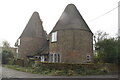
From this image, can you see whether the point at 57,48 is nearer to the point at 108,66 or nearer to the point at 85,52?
the point at 85,52

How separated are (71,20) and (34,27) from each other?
45.4 ft

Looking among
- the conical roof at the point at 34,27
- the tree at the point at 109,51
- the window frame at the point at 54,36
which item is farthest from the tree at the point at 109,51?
the conical roof at the point at 34,27

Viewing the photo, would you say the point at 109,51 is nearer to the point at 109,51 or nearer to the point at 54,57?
the point at 109,51

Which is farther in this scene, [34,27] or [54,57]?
[34,27]

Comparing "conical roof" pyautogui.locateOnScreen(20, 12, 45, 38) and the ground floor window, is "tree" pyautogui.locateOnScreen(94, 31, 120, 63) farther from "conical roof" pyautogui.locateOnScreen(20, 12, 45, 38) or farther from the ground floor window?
"conical roof" pyautogui.locateOnScreen(20, 12, 45, 38)

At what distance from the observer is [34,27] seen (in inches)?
1487

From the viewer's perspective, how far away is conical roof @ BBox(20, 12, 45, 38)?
1453 inches

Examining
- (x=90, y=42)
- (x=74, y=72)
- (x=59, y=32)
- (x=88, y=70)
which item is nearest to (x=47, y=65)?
(x=74, y=72)

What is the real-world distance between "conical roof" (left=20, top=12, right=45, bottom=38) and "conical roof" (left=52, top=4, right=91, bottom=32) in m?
11.0

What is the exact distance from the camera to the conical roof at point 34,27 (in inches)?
1453

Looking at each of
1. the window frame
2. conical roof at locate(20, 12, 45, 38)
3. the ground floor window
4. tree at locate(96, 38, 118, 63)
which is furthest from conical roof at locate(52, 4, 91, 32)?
conical roof at locate(20, 12, 45, 38)

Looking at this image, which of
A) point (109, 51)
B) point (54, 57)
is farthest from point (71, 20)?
point (109, 51)

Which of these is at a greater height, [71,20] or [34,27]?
[34,27]

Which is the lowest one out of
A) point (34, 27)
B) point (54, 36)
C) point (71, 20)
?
point (54, 36)
